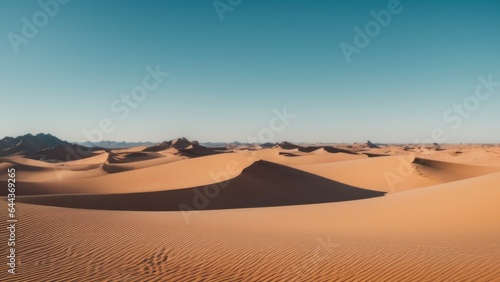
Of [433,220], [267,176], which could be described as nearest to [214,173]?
[267,176]

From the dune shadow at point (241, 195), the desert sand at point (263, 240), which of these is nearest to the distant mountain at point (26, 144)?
the dune shadow at point (241, 195)

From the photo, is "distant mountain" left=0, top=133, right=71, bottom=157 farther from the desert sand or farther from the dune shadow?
the desert sand

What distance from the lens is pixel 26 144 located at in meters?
100

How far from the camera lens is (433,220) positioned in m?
11.8

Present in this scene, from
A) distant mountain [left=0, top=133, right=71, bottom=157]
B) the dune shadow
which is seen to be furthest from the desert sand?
distant mountain [left=0, top=133, right=71, bottom=157]

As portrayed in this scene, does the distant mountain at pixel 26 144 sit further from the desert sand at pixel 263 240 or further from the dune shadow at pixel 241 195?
the desert sand at pixel 263 240

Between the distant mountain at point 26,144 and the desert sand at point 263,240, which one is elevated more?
the distant mountain at point 26,144

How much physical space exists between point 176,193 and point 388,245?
15629 millimetres

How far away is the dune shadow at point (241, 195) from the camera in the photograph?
18.0 m

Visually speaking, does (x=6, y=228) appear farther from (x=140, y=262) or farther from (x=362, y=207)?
(x=362, y=207)

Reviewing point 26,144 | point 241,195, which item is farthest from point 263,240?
point 26,144

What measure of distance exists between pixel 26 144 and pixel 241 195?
107 metres

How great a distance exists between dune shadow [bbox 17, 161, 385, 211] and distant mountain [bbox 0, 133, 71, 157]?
8153cm

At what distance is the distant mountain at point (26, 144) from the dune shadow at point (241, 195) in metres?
81.5
